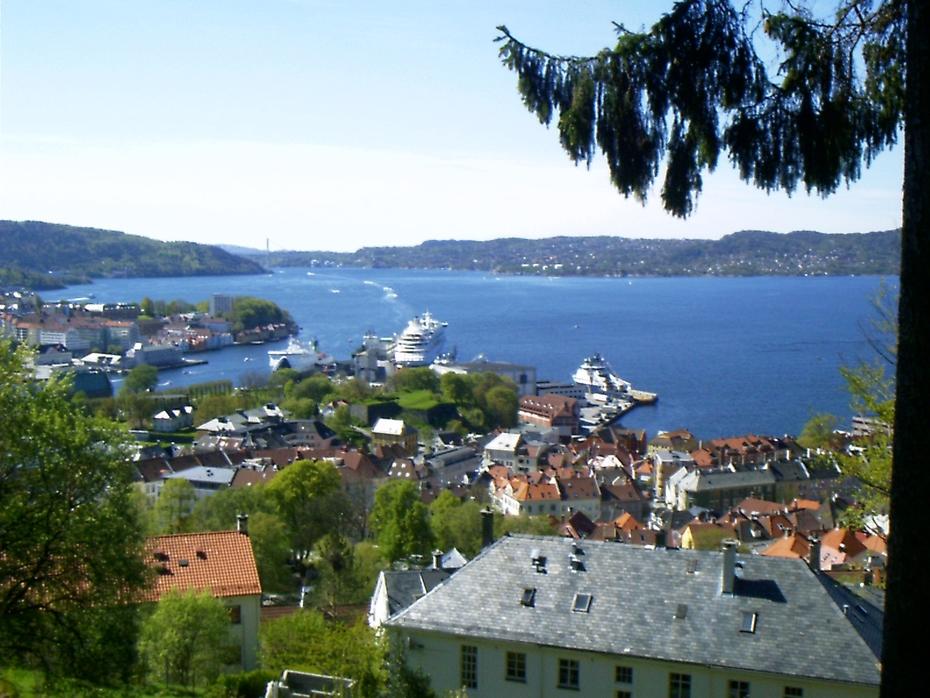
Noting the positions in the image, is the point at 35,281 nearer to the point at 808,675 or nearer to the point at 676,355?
the point at 676,355

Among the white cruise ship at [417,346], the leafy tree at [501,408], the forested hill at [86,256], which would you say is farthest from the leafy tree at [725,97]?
the forested hill at [86,256]

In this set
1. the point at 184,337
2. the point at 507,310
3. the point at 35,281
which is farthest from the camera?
the point at 35,281

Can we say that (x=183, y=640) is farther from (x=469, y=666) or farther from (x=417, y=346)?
(x=417, y=346)

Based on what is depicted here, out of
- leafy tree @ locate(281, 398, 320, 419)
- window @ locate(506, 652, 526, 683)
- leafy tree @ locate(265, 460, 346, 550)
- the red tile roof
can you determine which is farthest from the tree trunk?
leafy tree @ locate(281, 398, 320, 419)

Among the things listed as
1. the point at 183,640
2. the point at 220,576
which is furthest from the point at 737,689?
the point at 220,576

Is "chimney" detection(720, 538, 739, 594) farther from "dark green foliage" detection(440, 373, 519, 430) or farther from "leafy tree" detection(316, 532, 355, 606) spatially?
"dark green foliage" detection(440, 373, 519, 430)

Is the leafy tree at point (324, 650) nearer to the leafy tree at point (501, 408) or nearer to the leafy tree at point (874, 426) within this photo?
the leafy tree at point (874, 426)

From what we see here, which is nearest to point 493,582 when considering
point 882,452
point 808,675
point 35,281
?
point 808,675

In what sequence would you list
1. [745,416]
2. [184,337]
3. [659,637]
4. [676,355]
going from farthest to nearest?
[184,337] → [676,355] → [745,416] → [659,637]
